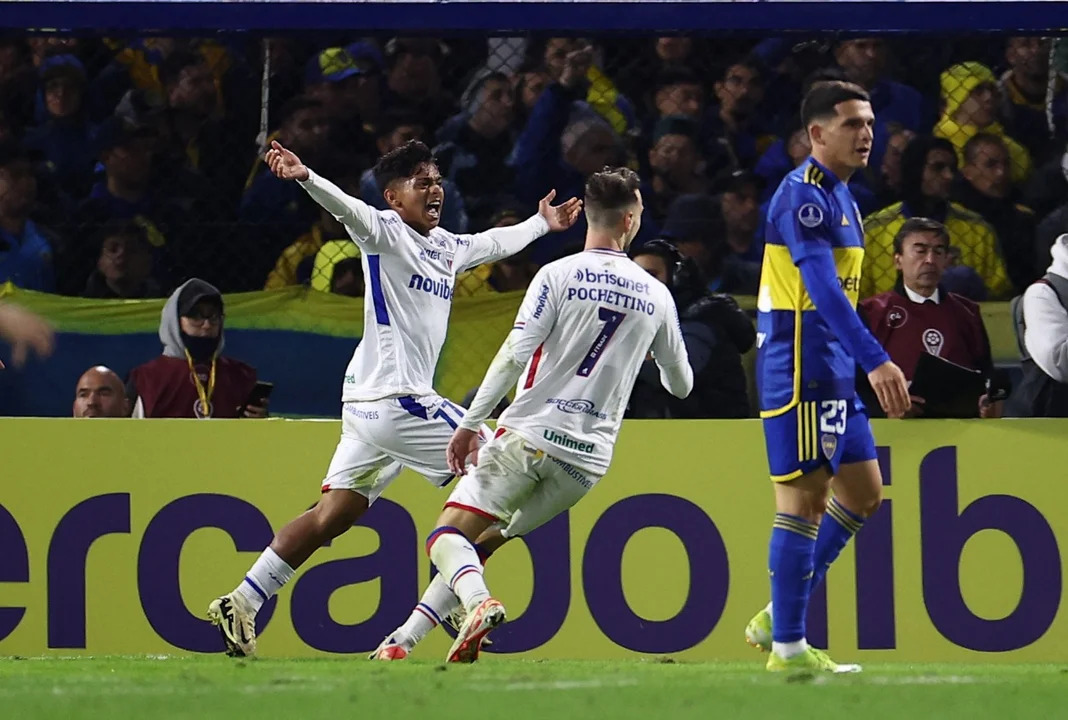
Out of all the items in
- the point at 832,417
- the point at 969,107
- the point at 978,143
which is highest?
the point at 969,107

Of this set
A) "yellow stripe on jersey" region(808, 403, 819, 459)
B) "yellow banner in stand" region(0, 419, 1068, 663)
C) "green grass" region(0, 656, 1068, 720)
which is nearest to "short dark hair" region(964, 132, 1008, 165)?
"yellow banner in stand" region(0, 419, 1068, 663)

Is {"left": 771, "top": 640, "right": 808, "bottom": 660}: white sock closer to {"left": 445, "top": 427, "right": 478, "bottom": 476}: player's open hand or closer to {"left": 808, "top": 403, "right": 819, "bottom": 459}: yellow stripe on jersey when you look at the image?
{"left": 808, "top": 403, "right": 819, "bottom": 459}: yellow stripe on jersey

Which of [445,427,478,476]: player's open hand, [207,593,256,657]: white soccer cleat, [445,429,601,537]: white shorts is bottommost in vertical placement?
[207,593,256,657]: white soccer cleat

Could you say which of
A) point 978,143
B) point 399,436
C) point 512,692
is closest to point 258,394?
point 399,436

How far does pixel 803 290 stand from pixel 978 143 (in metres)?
3.37

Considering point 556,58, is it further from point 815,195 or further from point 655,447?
point 815,195

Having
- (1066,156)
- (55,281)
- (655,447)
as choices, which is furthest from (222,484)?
(1066,156)

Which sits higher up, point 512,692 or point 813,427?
point 813,427

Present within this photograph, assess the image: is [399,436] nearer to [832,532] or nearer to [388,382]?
[388,382]

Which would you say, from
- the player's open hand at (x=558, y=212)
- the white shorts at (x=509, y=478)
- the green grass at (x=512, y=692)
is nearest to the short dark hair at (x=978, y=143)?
the player's open hand at (x=558, y=212)

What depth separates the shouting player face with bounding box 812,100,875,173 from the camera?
596 cm

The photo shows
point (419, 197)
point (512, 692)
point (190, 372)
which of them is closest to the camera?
point (512, 692)

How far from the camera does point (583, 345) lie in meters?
6.45

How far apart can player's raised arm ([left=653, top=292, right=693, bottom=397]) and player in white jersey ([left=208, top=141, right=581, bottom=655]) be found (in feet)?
2.95
